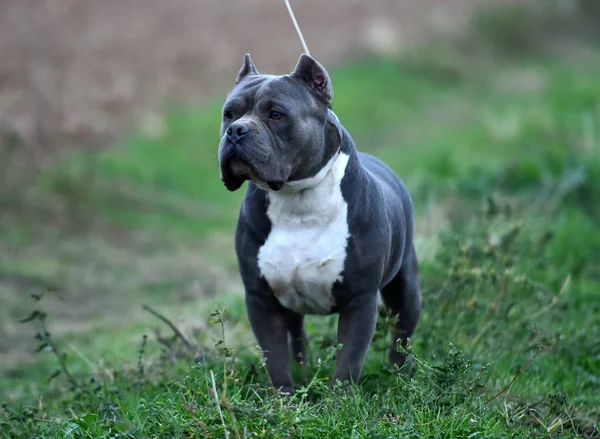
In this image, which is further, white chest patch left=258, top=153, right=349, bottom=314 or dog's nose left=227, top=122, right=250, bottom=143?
white chest patch left=258, top=153, right=349, bottom=314

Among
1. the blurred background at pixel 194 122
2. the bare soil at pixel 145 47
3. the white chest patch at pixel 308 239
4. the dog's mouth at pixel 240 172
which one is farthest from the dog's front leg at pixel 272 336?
the bare soil at pixel 145 47

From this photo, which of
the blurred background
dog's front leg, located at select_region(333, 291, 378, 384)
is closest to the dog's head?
the blurred background

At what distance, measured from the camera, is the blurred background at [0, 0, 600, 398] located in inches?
423

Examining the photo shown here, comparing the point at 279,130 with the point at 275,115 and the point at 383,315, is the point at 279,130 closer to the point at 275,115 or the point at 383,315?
the point at 275,115

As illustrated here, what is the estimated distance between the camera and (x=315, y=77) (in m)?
5.59

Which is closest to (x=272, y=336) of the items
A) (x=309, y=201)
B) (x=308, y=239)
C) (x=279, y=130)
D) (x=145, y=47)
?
(x=308, y=239)

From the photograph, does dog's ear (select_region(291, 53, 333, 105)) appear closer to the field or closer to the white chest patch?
the white chest patch

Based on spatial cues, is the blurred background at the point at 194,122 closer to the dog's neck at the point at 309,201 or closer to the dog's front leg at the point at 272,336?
the dog's neck at the point at 309,201

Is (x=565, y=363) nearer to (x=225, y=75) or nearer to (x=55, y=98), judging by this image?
(x=55, y=98)

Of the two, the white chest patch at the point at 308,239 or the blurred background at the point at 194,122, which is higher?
the white chest patch at the point at 308,239

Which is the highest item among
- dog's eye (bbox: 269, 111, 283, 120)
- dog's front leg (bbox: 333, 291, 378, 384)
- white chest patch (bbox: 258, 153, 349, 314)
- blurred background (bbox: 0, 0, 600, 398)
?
dog's eye (bbox: 269, 111, 283, 120)

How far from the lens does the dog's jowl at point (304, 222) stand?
5406 mm

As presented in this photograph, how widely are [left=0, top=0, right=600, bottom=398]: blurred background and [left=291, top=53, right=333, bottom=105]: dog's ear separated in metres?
0.74

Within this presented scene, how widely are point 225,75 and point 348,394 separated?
14.0m
